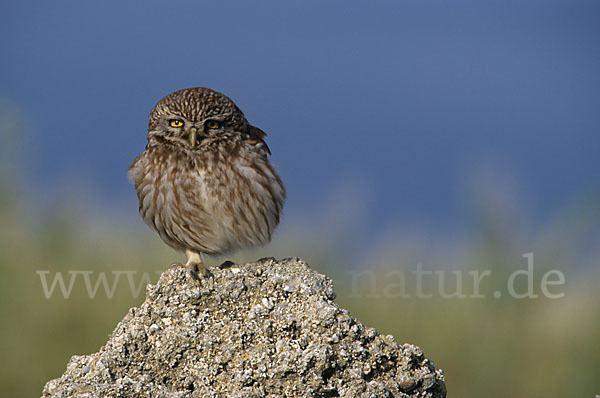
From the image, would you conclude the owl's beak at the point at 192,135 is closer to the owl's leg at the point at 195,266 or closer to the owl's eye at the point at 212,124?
the owl's eye at the point at 212,124

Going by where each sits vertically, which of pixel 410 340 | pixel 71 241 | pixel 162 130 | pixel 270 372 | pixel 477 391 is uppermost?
pixel 71 241

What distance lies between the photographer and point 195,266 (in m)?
4.12

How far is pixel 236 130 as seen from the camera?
478 cm

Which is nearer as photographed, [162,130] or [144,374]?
[144,374]

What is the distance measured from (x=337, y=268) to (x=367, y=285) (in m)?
0.31

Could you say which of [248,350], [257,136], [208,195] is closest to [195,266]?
[208,195]

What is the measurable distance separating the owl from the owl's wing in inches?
2.3

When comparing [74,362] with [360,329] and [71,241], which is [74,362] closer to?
[360,329]

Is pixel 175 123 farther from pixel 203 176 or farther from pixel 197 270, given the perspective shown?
pixel 197 270

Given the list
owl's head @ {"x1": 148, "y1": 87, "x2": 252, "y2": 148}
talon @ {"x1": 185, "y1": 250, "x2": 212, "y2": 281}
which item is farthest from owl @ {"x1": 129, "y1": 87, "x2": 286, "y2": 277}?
talon @ {"x1": 185, "y1": 250, "x2": 212, "y2": 281}

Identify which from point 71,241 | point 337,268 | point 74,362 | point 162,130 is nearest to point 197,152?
point 162,130

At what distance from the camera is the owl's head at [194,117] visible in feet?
15.1

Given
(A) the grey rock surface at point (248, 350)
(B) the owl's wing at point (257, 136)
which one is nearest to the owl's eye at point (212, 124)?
(B) the owl's wing at point (257, 136)

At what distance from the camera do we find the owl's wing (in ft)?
16.1
